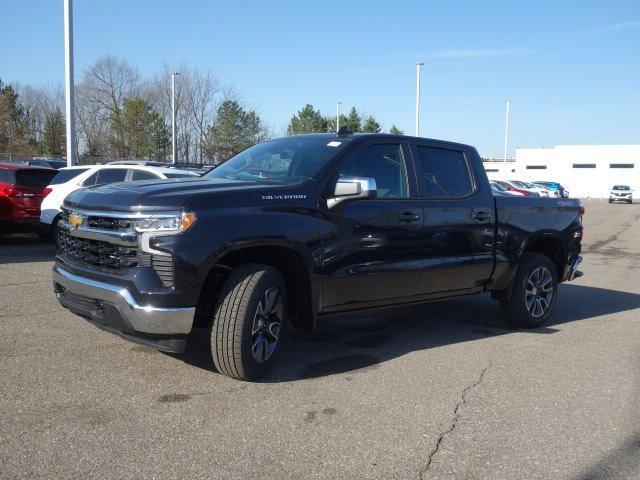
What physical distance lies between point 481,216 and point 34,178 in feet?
29.4

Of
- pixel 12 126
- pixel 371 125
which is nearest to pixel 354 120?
pixel 371 125

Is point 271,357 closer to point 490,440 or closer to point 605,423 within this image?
point 490,440

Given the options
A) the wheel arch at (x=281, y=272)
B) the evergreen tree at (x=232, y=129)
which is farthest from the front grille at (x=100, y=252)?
the evergreen tree at (x=232, y=129)

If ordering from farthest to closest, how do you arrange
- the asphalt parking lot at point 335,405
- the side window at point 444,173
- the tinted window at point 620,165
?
the tinted window at point 620,165 → the side window at point 444,173 → the asphalt parking lot at point 335,405

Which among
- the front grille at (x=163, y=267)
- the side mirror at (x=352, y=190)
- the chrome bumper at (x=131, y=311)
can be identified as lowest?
the chrome bumper at (x=131, y=311)

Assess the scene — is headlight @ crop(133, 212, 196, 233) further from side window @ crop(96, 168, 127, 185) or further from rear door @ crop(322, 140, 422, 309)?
side window @ crop(96, 168, 127, 185)

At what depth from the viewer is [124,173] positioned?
11328mm

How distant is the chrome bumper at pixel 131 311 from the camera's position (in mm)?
4051

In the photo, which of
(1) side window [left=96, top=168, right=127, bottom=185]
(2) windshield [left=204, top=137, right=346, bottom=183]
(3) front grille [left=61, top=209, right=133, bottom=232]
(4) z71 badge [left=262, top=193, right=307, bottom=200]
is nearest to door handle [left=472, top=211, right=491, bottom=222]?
(2) windshield [left=204, top=137, right=346, bottom=183]

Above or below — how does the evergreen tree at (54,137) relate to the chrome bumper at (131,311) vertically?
above

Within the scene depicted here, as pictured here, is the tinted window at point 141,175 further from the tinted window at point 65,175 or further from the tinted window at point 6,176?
the tinted window at point 6,176

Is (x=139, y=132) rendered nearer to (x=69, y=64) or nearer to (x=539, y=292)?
(x=69, y=64)

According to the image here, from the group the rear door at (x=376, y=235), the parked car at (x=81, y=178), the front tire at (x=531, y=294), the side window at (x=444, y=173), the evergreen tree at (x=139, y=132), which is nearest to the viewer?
the rear door at (x=376, y=235)

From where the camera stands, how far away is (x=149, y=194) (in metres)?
4.27
